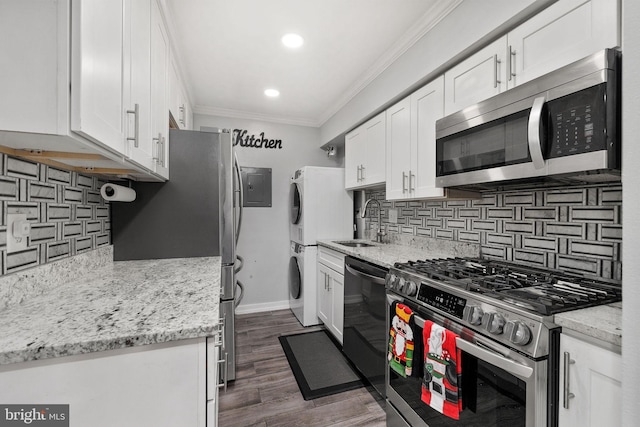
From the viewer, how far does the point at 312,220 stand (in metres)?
3.22

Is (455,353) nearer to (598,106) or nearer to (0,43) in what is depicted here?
(598,106)

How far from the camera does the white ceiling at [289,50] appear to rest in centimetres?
178

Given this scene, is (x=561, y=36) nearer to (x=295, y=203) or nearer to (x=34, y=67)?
(x=34, y=67)

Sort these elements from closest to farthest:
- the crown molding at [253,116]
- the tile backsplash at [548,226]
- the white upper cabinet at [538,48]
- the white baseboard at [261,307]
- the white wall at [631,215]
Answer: the white wall at [631,215] → the white upper cabinet at [538,48] → the tile backsplash at [548,226] → the crown molding at [253,116] → the white baseboard at [261,307]

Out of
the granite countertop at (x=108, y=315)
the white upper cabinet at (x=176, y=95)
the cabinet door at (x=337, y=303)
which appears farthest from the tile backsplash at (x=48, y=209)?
the cabinet door at (x=337, y=303)

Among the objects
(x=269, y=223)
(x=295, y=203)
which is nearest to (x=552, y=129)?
(x=295, y=203)

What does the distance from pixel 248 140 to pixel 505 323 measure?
10.9 ft

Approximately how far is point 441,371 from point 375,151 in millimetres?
1928

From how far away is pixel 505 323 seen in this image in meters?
1.00

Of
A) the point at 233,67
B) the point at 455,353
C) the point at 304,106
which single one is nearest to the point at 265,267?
the point at 304,106

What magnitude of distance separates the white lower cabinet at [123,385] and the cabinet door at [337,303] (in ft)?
5.96

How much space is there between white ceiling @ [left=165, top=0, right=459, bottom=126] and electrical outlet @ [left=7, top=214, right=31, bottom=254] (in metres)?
1.44

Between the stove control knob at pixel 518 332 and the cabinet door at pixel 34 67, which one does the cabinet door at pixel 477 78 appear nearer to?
the stove control knob at pixel 518 332

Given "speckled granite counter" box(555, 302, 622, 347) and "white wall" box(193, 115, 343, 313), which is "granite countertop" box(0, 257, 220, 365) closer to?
"speckled granite counter" box(555, 302, 622, 347)
